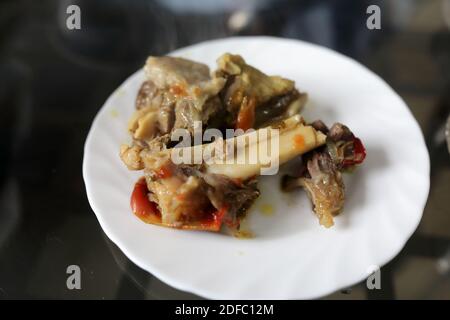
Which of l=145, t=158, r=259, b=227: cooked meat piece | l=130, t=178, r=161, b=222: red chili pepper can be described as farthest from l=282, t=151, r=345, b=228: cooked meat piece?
l=130, t=178, r=161, b=222: red chili pepper

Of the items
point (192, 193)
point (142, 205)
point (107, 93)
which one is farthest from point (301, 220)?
point (107, 93)

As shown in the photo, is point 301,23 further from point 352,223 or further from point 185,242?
point 185,242

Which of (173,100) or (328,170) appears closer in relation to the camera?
(328,170)

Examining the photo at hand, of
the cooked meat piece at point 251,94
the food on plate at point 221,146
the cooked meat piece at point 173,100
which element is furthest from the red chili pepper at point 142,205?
the cooked meat piece at point 251,94

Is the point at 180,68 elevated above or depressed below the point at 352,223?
above

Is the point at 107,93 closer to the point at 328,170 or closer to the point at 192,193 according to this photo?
the point at 192,193
